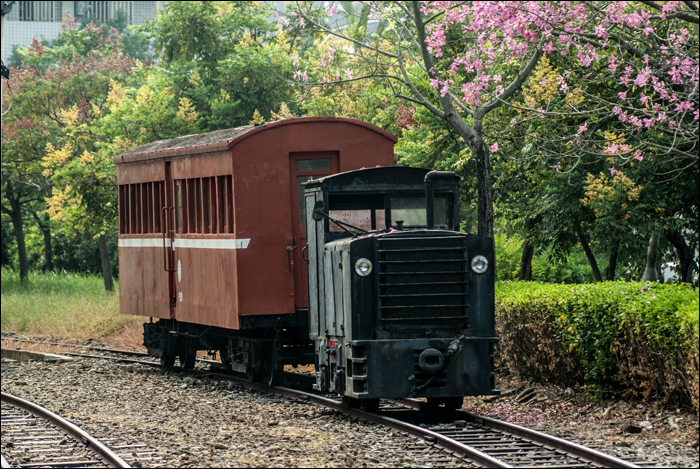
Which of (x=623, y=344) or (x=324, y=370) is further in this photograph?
(x=324, y=370)

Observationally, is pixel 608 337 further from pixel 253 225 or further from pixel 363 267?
pixel 253 225

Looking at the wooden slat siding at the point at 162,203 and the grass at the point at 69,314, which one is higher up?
the wooden slat siding at the point at 162,203

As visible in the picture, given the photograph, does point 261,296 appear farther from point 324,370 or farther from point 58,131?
point 58,131

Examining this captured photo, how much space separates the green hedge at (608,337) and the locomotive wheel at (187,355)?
5.60 m

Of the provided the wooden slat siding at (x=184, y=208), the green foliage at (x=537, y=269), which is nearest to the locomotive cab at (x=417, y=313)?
the wooden slat siding at (x=184, y=208)

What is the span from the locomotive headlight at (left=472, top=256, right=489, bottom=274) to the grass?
525 inches

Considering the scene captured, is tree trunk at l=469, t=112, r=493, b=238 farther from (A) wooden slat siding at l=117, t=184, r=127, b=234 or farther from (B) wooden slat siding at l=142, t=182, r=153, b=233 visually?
(A) wooden slat siding at l=117, t=184, r=127, b=234

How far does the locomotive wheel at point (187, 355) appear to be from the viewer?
16466 millimetres

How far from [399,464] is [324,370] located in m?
3.30

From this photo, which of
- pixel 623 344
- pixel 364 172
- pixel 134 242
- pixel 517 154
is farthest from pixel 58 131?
pixel 623 344

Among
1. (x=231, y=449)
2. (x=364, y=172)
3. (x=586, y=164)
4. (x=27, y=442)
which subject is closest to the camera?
(x=231, y=449)

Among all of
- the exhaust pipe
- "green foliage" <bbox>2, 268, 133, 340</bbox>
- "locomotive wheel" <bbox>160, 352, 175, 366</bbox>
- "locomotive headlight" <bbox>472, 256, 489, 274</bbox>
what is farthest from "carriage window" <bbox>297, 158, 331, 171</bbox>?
"green foliage" <bbox>2, 268, 133, 340</bbox>

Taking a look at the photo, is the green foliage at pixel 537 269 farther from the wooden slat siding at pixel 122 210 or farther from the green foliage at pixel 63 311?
the green foliage at pixel 63 311

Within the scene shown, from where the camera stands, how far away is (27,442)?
10.1m
